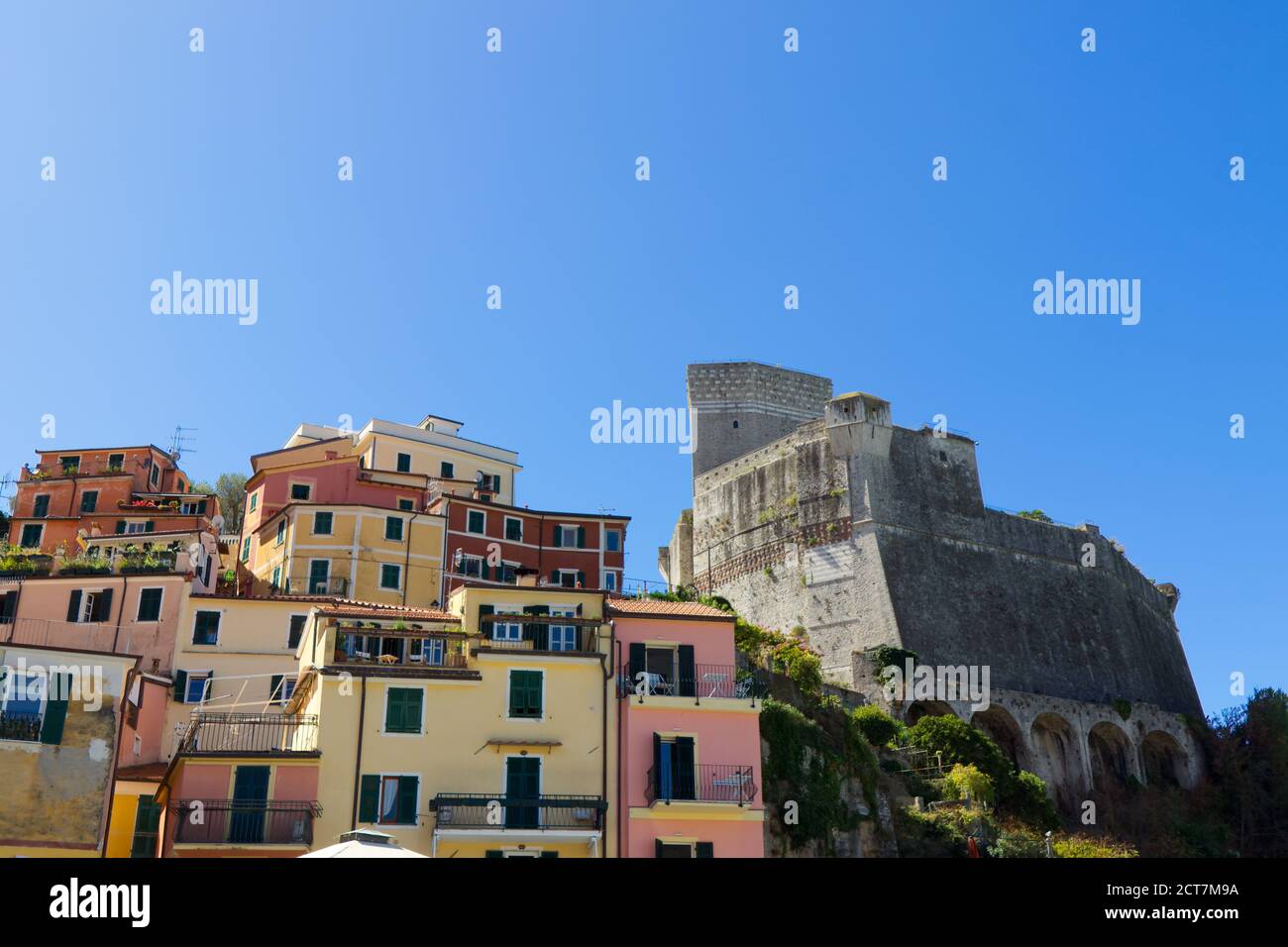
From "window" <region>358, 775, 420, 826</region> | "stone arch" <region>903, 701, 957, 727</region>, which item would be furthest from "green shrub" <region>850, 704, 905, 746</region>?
"window" <region>358, 775, 420, 826</region>

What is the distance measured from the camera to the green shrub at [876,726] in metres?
53.8

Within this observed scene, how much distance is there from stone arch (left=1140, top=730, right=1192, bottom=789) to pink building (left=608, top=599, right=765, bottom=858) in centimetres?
4059

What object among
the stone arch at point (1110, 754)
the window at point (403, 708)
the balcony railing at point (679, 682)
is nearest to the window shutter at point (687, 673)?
the balcony railing at point (679, 682)

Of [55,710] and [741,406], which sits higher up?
[741,406]

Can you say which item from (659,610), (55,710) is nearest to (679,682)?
(659,610)

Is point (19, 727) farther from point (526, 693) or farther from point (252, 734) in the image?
point (526, 693)

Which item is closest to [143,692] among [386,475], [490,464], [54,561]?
[54,561]

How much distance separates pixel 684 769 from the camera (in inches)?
1362

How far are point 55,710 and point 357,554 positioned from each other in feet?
60.1

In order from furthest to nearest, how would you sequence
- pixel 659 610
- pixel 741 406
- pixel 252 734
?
pixel 741 406
pixel 659 610
pixel 252 734

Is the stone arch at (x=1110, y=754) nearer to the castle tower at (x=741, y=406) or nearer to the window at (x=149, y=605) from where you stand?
the castle tower at (x=741, y=406)

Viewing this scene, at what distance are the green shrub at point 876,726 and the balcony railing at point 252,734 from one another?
25945 mm
